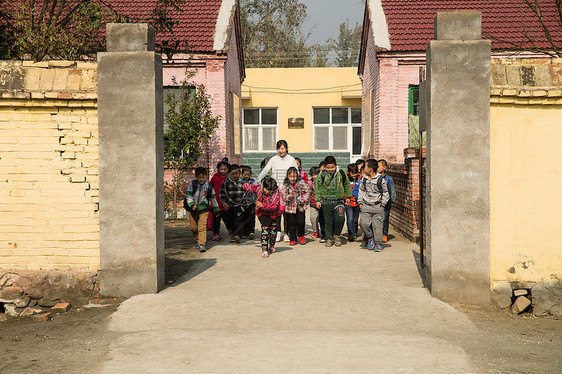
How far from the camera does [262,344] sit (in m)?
5.43

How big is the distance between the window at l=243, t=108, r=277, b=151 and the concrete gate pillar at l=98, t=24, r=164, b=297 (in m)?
21.9

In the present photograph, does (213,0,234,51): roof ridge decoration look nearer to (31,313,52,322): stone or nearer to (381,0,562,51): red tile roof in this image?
(381,0,562,51): red tile roof

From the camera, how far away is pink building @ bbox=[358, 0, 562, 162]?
16625 millimetres

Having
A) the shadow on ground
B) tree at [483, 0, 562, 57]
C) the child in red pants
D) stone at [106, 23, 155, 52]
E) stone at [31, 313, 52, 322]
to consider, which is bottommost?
stone at [31, 313, 52, 322]

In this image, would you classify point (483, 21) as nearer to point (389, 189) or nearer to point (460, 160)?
point (389, 189)

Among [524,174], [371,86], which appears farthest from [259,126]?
[524,174]

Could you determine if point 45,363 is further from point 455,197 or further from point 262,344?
point 455,197

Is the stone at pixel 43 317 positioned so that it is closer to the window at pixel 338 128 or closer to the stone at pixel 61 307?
the stone at pixel 61 307

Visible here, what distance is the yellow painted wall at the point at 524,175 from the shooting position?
23.7ft

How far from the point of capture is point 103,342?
18.6ft

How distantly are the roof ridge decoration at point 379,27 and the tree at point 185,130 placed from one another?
4925mm

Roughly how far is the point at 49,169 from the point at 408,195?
7078 millimetres

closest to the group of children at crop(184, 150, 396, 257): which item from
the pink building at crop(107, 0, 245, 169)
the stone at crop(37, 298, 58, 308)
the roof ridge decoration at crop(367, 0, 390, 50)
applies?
the stone at crop(37, 298, 58, 308)

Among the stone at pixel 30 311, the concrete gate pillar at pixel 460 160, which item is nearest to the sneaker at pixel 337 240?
the concrete gate pillar at pixel 460 160
